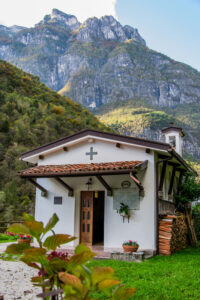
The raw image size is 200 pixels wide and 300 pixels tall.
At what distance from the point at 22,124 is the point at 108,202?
1837 cm

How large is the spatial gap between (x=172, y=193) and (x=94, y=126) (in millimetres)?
22079

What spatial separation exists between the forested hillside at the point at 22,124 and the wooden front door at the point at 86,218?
9.00m

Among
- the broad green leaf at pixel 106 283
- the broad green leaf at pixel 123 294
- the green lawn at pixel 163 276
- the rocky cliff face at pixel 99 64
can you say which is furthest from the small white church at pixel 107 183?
the rocky cliff face at pixel 99 64

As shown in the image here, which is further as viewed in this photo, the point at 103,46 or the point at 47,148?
the point at 103,46

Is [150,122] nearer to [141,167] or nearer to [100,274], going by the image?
[141,167]

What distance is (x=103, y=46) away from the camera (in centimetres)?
12738

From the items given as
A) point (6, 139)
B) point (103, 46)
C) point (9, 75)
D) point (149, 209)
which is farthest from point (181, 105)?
point (149, 209)

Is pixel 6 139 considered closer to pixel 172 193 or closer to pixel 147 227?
pixel 172 193

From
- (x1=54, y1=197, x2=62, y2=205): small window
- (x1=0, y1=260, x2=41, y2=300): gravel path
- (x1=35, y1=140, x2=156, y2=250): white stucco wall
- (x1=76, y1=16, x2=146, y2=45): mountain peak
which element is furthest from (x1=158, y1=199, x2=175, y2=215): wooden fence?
(x1=76, y1=16, x2=146, y2=45): mountain peak

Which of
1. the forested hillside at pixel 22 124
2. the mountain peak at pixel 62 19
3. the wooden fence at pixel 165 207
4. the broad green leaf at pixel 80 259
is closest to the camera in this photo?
the broad green leaf at pixel 80 259

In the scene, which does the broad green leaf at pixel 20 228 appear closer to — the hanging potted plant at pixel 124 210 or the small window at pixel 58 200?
the hanging potted plant at pixel 124 210

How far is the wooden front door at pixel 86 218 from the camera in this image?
11.0 metres

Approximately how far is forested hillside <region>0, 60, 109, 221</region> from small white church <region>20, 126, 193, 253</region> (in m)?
8.50

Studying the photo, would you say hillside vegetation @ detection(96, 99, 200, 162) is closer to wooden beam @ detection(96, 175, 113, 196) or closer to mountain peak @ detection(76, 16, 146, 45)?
wooden beam @ detection(96, 175, 113, 196)
